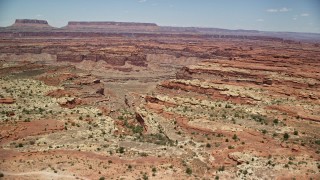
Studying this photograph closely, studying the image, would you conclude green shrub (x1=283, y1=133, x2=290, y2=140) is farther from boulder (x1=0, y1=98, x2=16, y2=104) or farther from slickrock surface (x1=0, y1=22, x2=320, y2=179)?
boulder (x1=0, y1=98, x2=16, y2=104)

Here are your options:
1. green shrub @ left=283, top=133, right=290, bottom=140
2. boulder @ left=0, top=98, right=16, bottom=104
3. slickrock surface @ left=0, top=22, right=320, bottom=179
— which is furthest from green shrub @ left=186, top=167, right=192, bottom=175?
boulder @ left=0, top=98, right=16, bottom=104

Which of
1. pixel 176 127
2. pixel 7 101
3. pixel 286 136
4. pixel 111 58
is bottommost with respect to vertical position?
pixel 176 127

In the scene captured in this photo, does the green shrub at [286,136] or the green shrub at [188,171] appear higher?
the green shrub at [286,136]

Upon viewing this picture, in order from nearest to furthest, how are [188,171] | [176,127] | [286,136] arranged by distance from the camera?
[188,171], [286,136], [176,127]

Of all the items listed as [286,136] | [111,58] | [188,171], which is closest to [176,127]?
[286,136]

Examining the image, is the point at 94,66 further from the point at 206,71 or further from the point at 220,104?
the point at 220,104

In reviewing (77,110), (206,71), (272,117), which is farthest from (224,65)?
(77,110)

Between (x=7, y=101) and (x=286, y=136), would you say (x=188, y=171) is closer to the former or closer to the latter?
(x=286, y=136)

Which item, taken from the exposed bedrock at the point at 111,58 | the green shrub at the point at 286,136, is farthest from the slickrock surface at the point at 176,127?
the exposed bedrock at the point at 111,58

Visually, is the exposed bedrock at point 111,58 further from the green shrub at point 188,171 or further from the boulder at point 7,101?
the green shrub at point 188,171

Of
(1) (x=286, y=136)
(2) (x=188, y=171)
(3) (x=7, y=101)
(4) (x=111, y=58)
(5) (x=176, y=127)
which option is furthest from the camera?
(4) (x=111, y=58)

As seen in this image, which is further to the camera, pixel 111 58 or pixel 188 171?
pixel 111 58
